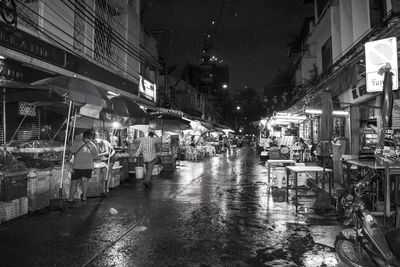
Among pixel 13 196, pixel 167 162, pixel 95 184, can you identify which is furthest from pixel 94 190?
pixel 167 162

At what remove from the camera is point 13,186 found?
7379mm

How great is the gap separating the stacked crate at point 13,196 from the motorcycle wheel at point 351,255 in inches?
269

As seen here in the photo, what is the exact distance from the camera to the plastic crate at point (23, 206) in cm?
757

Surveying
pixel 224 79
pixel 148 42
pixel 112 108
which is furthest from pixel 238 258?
pixel 224 79

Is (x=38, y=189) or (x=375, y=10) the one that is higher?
(x=375, y=10)

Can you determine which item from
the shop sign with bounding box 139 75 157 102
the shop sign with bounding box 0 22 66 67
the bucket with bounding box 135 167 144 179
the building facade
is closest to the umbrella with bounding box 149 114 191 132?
the bucket with bounding box 135 167 144 179

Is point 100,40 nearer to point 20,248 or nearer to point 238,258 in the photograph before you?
point 20,248

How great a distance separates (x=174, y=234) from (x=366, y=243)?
3345mm

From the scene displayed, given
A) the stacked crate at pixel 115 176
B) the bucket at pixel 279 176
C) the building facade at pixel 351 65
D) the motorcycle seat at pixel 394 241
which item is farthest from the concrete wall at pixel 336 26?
the motorcycle seat at pixel 394 241

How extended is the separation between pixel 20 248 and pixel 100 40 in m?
14.0

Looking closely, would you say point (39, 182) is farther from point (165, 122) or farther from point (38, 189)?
point (165, 122)

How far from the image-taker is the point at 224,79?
294 ft

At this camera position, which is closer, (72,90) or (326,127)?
(72,90)

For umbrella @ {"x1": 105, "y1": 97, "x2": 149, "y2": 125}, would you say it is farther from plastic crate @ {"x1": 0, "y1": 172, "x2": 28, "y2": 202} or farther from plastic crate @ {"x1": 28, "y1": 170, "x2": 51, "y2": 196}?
plastic crate @ {"x1": 0, "y1": 172, "x2": 28, "y2": 202}
